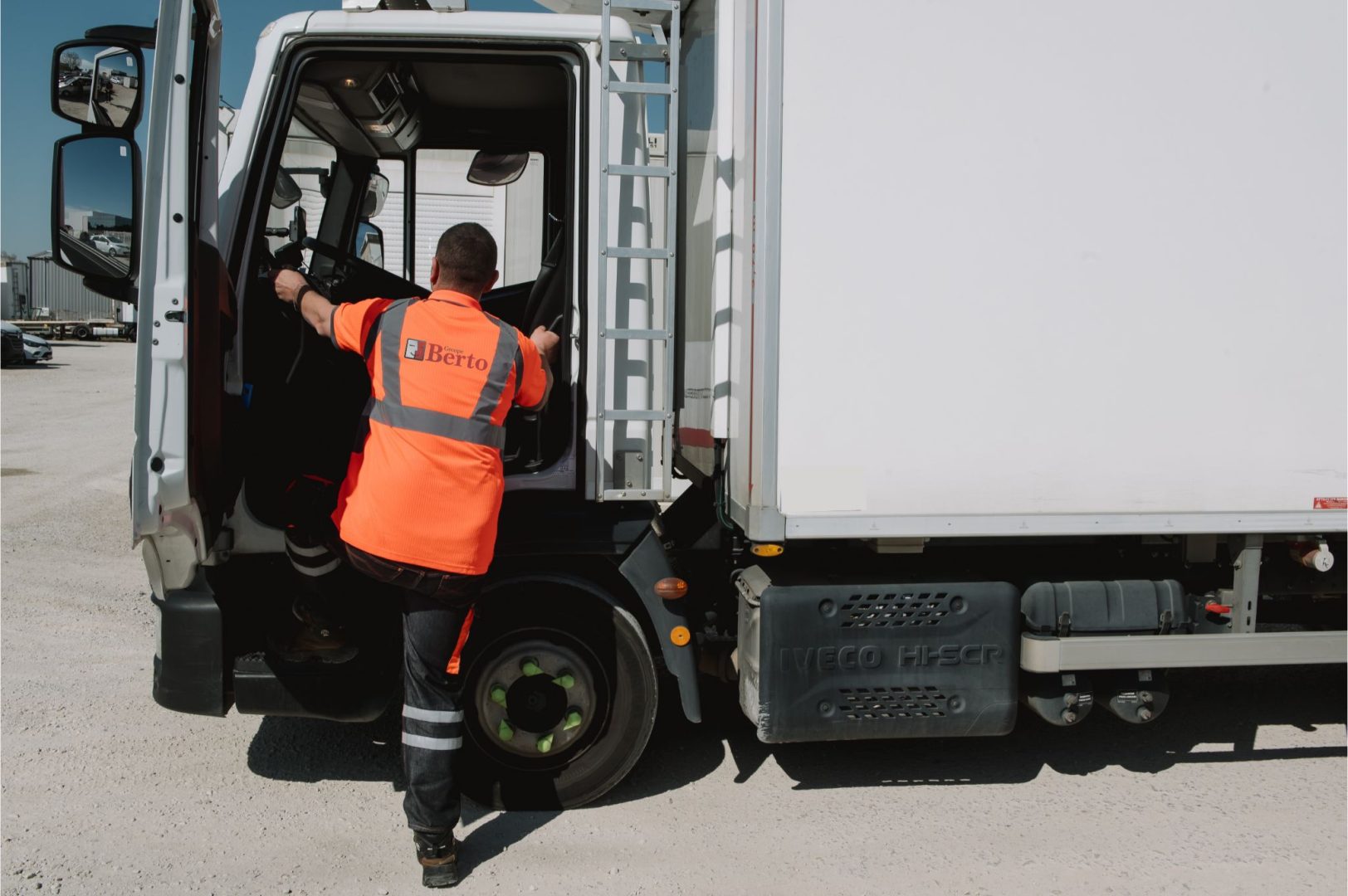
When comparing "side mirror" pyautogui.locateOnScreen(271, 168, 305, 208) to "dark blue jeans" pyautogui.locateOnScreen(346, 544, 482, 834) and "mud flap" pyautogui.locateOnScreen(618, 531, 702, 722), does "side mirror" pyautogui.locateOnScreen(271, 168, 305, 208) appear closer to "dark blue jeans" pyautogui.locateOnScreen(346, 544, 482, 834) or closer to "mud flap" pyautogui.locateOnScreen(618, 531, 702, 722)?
"dark blue jeans" pyautogui.locateOnScreen(346, 544, 482, 834)

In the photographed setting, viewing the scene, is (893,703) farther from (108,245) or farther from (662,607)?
(108,245)

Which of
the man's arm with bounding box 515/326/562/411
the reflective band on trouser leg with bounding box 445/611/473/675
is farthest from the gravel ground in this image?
the man's arm with bounding box 515/326/562/411

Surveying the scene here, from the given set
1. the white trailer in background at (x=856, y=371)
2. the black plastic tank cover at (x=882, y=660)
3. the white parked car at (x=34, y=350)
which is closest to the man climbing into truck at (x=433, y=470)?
the white trailer in background at (x=856, y=371)

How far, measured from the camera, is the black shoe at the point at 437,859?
2961 millimetres

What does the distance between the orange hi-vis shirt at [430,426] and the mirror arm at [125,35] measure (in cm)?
88

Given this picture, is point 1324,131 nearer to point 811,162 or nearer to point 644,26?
point 811,162

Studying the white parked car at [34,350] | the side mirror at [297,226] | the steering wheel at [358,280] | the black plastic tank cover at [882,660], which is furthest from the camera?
the white parked car at [34,350]

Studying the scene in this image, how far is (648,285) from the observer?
319cm

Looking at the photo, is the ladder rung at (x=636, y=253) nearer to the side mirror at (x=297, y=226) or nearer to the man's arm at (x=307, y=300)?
the man's arm at (x=307, y=300)

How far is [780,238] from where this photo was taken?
2896mm

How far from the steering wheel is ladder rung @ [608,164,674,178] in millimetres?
1422

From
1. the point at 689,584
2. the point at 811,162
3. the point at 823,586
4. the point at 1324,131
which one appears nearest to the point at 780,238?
the point at 811,162

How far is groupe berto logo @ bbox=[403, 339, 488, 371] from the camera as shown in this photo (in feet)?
9.44

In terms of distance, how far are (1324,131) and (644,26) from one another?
231 centimetres
